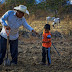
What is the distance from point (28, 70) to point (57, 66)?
841mm

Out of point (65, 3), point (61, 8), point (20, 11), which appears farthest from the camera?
point (65, 3)

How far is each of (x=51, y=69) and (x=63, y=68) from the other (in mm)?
337

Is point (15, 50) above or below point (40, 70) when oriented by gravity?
above

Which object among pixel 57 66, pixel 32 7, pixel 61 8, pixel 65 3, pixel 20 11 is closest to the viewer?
pixel 20 11

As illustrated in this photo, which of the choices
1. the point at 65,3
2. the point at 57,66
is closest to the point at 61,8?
the point at 65,3

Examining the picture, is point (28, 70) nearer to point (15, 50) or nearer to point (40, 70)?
point (40, 70)

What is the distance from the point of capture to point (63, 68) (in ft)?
11.4

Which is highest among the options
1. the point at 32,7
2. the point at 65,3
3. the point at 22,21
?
the point at 65,3

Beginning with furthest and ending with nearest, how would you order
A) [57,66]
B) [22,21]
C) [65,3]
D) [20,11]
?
[65,3]
[57,66]
[22,21]
[20,11]

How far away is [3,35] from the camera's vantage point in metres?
3.20

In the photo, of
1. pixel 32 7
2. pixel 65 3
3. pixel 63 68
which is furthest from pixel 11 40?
pixel 65 3

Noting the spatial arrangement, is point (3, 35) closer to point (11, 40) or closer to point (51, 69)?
point (11, 40)

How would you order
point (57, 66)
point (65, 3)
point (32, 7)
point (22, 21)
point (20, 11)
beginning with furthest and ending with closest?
point (65, 3), point (32, 7), point (57, 66), point (22, 21), point (20, 11)

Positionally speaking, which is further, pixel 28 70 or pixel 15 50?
pixel 15 50
